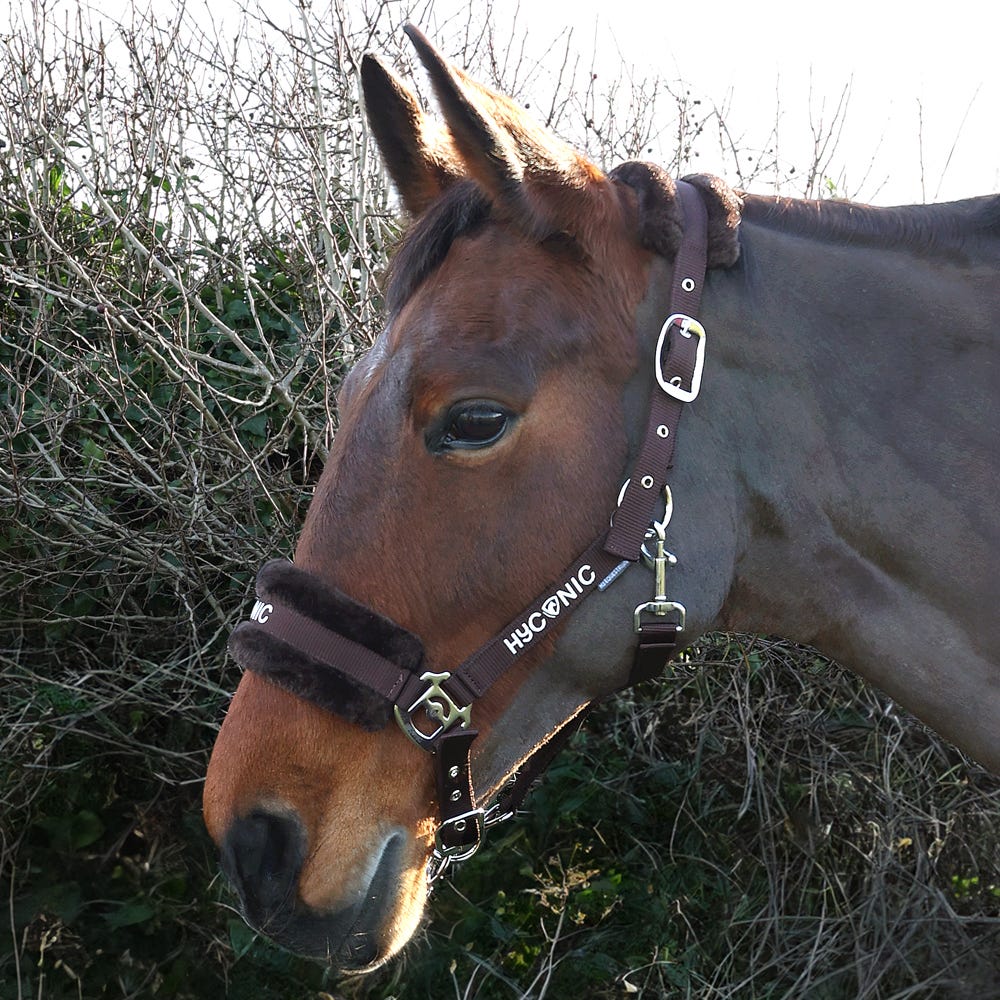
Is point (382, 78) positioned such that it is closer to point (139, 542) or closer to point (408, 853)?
point (408, 853)

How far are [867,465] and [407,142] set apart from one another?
1.02 metres

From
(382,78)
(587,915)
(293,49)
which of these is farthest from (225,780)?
(293,49)

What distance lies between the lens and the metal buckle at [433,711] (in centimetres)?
159

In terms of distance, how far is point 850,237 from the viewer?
186 centimetres

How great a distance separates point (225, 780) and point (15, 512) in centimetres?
232

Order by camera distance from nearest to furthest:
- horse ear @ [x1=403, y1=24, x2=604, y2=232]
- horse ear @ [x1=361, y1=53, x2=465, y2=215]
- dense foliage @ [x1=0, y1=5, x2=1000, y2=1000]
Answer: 1. horse ear @ [x1=403, y1=24, x2=604, y2=232]
2. horse ear @ [x1=361, y1=53, x2=465, y2=215]
3. dense foliage @ [x1=0, y1=5, x2=1000, y2=1000]

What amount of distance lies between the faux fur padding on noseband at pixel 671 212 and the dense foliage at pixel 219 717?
1.70 meters

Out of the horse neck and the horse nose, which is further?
the horse neck

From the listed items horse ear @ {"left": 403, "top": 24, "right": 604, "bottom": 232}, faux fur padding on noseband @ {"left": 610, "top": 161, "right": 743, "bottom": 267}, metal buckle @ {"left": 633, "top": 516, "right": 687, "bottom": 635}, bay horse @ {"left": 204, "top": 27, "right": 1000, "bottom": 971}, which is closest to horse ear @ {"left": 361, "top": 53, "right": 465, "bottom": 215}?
bay horse @ {"left": 204, "top": 27, "right": 1000, "bottom": 971}

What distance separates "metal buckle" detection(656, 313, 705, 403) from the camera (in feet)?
5.43

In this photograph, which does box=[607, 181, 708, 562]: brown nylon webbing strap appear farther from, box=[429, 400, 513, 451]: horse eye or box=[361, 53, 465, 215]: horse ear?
box=[361, 53, 465, 215]: horse ear

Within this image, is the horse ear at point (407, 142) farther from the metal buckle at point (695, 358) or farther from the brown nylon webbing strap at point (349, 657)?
the brown nylon webbing strap at point (349, 657)

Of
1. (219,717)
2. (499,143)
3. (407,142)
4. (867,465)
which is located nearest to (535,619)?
(867,465)

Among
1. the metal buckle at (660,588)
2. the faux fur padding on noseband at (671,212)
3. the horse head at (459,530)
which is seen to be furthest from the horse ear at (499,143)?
the metal buckle at (660,588)
